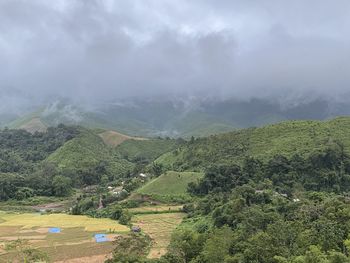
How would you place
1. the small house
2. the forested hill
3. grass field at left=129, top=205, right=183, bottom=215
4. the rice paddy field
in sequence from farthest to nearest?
1. the forested hill
2. grass field at left=129, top=205, right=183, bottom=215
3. the small house
4. the rice paddy field

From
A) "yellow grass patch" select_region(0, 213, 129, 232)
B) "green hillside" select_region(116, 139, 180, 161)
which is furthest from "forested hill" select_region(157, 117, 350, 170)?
"green hillside" select_region(116, 139, 180, 161)

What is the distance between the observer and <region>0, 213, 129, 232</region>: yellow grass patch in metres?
75.7

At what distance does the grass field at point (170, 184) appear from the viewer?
317ft

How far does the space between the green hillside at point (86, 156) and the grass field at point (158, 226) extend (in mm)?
59501

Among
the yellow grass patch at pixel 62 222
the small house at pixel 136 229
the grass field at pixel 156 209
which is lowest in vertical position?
the small house at pixel 136 229

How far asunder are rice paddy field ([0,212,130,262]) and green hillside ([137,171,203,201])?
15.1 meters

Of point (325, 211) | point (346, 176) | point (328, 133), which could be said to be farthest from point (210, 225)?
point (328, 133)

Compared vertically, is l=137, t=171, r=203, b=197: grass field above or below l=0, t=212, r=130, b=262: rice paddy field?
above

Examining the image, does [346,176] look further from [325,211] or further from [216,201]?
[325,211]

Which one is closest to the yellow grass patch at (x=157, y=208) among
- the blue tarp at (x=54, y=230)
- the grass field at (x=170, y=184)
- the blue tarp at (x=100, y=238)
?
the grass field at (x=170, y=184)

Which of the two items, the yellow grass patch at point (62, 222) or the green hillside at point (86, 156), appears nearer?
the yellow grass patch at point (62, 222)

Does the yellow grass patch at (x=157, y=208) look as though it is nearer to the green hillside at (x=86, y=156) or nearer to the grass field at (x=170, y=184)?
the grass field at (x=170, y=184)

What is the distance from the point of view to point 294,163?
92.9 m

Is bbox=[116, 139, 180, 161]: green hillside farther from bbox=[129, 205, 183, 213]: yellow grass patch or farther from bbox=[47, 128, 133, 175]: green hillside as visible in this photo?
bbox=[129, 205, 183, 213]: yellow grass patch
